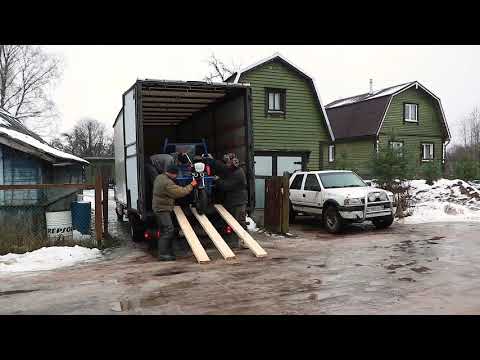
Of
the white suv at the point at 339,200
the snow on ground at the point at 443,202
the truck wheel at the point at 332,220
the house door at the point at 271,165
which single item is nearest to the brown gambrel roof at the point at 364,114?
the snow on ground at the point at 443,202

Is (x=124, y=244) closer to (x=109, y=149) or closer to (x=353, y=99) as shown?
(x=353, y=99)

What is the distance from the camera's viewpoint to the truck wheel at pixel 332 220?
12.0m

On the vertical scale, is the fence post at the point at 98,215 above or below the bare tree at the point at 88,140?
below

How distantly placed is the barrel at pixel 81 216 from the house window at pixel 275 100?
10.6 metres

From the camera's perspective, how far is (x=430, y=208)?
1559 centimetres

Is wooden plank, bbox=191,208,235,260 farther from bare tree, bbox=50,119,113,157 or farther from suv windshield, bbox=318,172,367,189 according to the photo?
bare tree, bbox=50,119,113,157

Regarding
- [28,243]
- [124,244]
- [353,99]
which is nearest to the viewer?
[28,243]

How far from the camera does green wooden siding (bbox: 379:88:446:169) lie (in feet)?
87.8

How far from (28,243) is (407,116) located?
2445 cm

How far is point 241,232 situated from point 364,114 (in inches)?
838

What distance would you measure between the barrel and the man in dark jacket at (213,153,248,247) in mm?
3752

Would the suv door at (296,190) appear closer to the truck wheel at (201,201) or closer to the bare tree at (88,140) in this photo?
the truck wheel at (201,201)

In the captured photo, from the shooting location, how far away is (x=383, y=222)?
12.7m
